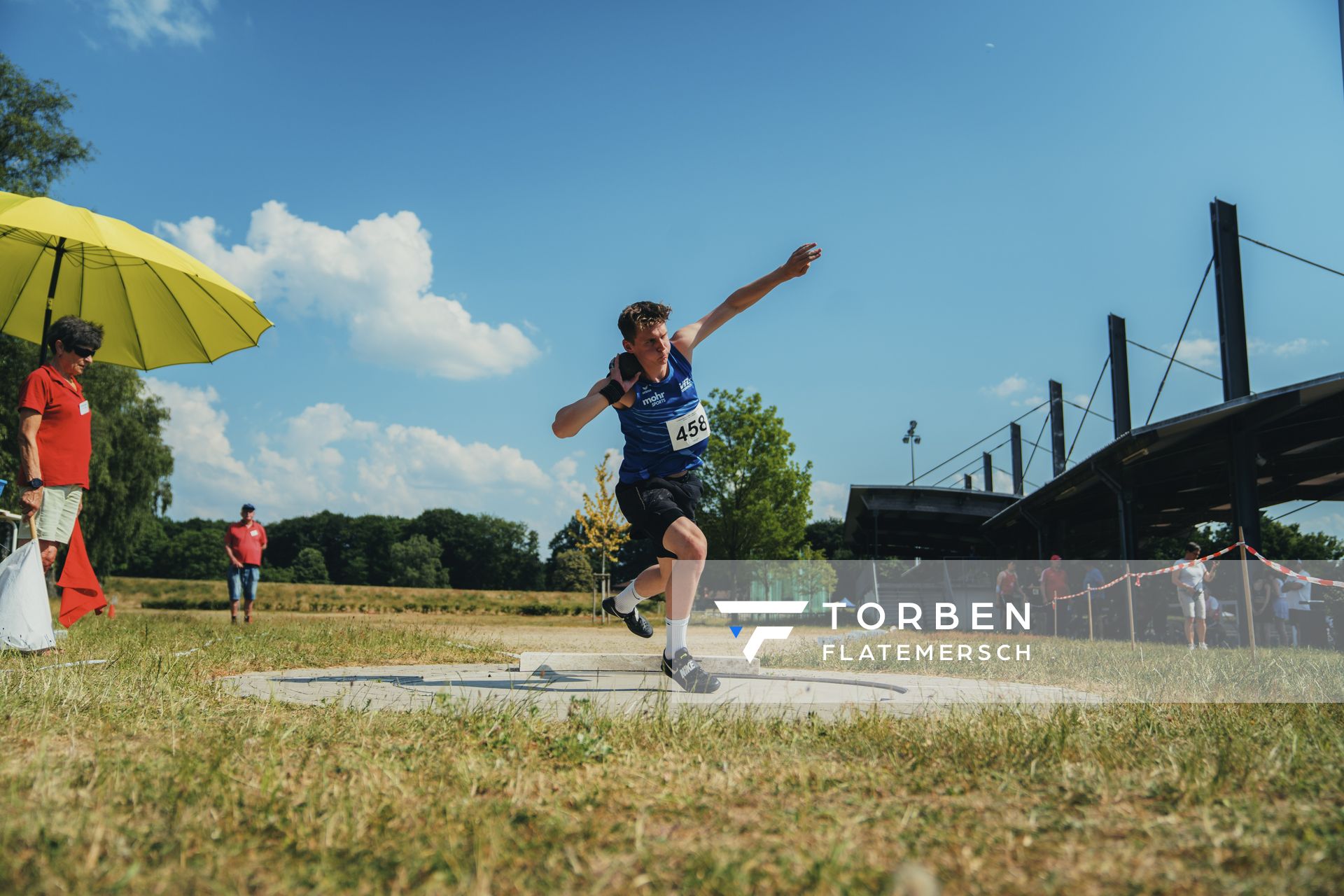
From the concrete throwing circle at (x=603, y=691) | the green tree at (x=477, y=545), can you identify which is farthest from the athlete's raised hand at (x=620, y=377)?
the green tree at (x=477, y=545)

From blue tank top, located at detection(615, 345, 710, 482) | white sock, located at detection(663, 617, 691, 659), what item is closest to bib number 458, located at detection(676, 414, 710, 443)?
blue tank top, located at detection(615, 345, 710, 482)

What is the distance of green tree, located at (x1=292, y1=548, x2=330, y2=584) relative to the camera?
93.4m

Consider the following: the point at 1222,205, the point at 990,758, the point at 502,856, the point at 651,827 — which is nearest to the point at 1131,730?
the point at 990,758

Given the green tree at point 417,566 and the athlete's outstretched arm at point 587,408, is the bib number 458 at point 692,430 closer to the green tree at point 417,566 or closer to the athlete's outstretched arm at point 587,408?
the athlete's outstretched arm at point 587,408

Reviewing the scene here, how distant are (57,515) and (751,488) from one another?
1113 inches

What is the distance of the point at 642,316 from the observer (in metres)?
4.82

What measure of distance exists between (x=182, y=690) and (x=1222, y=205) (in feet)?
57.3

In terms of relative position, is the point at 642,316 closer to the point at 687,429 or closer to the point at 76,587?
the point at 687,429

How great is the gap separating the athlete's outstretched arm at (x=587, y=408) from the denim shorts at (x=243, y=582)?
10455 millimetres

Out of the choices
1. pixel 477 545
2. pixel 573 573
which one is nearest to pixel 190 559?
pixel 477 545

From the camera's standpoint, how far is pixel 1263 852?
1.85 meters

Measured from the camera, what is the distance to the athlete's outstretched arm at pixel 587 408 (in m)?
4.57

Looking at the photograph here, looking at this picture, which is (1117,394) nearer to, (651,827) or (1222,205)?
(1222,205)

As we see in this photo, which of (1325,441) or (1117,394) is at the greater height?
(1117,394)
